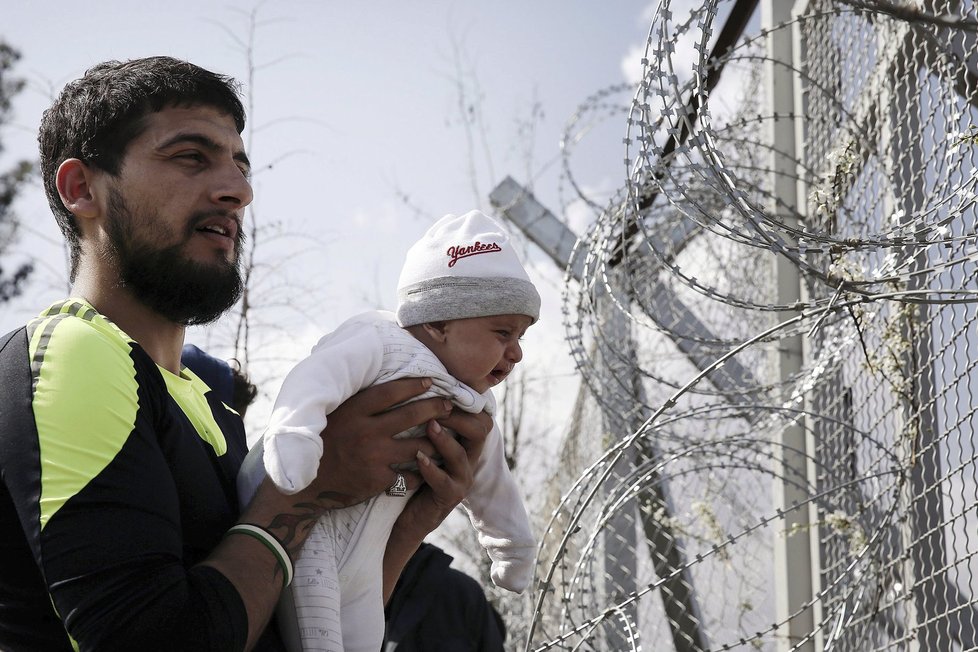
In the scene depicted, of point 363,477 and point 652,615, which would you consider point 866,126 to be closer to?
point 363,477

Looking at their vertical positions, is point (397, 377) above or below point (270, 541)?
above

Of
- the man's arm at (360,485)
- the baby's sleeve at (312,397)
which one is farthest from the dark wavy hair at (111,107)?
A: the man's arm at (360,485)

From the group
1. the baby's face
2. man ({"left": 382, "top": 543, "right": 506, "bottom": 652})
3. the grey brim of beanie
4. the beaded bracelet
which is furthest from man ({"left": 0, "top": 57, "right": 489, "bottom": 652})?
man ({"left": 382, "top": 543, "right": 506, "bottom": 652})

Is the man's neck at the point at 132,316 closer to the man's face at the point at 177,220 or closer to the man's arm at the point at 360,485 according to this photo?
the man's face at the point at 177,220

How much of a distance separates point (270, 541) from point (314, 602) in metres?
0.17

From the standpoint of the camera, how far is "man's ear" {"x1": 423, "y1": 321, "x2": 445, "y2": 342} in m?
1.94

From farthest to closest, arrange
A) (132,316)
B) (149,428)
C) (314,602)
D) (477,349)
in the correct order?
(477,349) < (132,316) < (314,602) < (149,428)

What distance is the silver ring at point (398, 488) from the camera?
1732 mm

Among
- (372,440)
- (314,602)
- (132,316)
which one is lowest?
(314,602)

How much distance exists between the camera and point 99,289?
1.65 m

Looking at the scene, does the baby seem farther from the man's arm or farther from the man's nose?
the man's nose

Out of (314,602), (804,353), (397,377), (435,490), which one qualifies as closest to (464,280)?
(397,377)

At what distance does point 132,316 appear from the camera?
1660 mm

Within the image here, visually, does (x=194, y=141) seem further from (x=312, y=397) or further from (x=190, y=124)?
(x=312, y=397)
